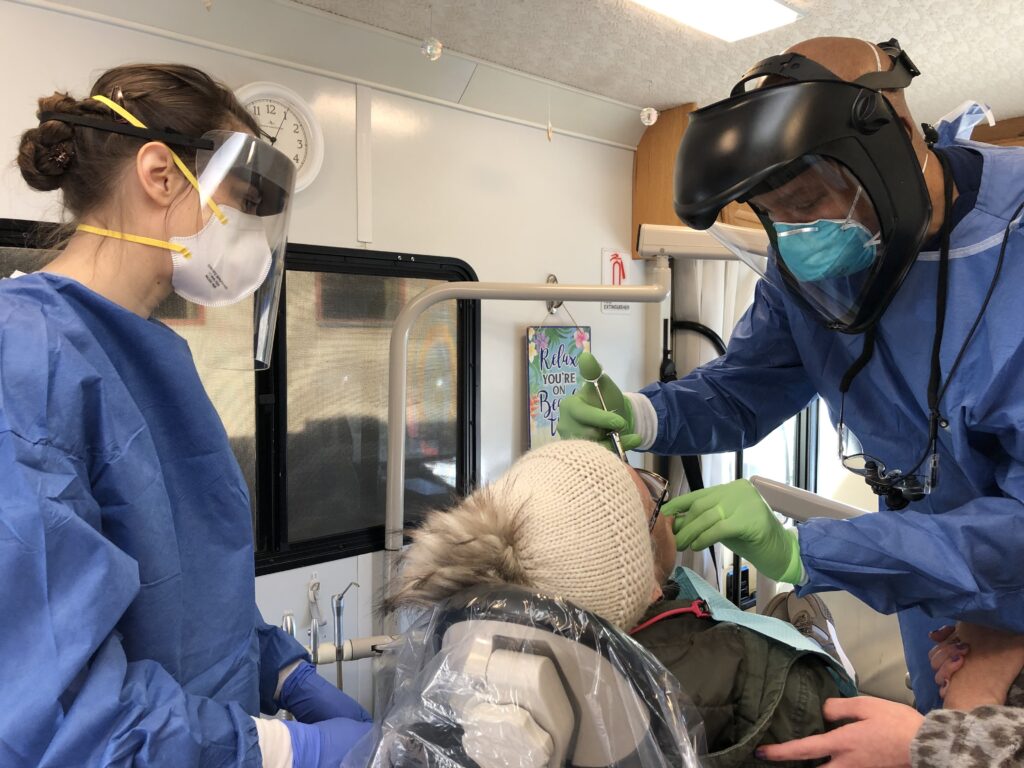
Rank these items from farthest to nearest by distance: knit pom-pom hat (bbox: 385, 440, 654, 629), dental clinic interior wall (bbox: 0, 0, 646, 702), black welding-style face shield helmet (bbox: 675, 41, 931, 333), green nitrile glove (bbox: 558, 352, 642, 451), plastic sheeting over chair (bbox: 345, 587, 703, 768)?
dental clinic interior wall (bbox: 0, 0, 646, 702), green nitrile glove (bbox: 558, 352, 642, 451), black welding-style face shield helmet (bbox: 675, 41, 931, 333), knit pom-pom hat (bbox: 385, 440, 654, 629), plastic sheeting over chair (bbox: 345, 587, 703, 768)

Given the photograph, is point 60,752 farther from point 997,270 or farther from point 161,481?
point 997,270

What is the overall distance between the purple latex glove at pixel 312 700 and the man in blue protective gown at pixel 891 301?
69 cm

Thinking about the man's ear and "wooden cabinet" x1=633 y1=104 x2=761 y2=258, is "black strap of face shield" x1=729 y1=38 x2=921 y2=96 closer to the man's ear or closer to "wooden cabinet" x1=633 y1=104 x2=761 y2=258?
the man's ear

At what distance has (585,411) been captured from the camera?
4.55 feet

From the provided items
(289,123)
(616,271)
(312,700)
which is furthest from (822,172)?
(616,271)

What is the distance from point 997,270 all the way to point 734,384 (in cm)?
61

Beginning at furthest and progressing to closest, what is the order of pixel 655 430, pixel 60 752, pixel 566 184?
pixel 566 184 < pixel 655 430 < pixel 60 752

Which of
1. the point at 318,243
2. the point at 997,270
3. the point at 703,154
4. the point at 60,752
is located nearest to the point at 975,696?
the point at 997,270

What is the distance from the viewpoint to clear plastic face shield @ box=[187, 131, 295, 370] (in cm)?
103

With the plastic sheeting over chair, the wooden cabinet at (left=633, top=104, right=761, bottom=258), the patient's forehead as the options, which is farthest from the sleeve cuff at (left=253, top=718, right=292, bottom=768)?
the wooden cabinet at (left=633, top=104, right=761, bottom=258)

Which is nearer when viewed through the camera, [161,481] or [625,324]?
[161,481]

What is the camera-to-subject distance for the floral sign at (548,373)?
278 centimetres

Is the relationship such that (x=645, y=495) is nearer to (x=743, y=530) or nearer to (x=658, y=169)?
(x=743, y=530)

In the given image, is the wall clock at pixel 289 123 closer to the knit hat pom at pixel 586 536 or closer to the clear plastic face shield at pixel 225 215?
the clear plastic face shield at pixel 225 215
